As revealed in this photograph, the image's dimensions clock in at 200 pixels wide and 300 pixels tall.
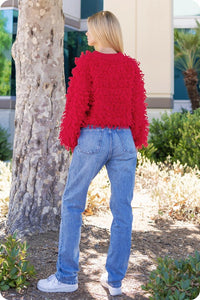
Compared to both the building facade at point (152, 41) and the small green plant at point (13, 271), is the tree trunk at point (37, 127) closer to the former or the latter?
the small green plant at point (13, 271)

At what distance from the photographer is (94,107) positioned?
2.72 meters

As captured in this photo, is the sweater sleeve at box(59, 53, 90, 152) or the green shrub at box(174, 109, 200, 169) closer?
the sweater sleeve at box(59, 53, 90, 152)

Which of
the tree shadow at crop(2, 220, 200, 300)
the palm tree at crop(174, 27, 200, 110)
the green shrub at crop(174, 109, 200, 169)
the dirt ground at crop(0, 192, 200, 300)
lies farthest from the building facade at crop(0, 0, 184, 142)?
the palm tree at crop(174, 27, 200, 110)

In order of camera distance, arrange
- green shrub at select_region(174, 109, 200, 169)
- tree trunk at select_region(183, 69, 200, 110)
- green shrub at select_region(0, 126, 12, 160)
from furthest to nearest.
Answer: tree trunk at select_region(183, 69, 200, 110) < green shrub at select_region(0, 126, 12, 160) < green shrub at select_region(174, 109, 200, 169)

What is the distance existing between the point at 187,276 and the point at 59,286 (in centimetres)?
89

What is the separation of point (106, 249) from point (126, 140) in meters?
1.50

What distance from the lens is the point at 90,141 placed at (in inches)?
105

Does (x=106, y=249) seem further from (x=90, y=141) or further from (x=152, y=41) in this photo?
(x=152, y=41)

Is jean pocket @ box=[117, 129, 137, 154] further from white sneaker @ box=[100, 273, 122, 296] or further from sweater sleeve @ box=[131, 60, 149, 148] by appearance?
white sneaker @ box=[100, 273, 122, 296]

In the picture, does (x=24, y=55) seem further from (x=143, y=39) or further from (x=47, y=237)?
(x=143, y=39)

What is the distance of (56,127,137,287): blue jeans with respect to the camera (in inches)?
106

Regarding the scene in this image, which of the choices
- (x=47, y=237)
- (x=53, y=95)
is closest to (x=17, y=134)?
(x=53, y=95)

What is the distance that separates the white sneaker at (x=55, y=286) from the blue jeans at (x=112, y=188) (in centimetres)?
4

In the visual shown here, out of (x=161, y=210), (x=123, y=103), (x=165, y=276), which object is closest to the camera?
(x=165, y=276)
